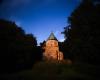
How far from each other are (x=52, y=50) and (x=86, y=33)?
31507mm

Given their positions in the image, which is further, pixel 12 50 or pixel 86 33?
pixel 12 50

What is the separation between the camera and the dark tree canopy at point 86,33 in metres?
32.0

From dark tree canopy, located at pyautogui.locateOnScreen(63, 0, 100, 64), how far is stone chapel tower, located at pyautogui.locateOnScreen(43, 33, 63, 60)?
83.5ft

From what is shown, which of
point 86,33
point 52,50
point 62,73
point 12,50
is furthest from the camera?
point 52,50

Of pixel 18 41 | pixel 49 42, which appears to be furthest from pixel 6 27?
pixel 49 42

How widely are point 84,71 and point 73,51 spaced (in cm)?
695

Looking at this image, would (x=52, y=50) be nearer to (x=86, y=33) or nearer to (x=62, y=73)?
(x=86, y=33)

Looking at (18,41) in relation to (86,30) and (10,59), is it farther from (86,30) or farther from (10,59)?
(86,30)

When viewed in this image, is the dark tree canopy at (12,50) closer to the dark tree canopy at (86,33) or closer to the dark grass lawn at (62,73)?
the dark grass lawn at (62,73)

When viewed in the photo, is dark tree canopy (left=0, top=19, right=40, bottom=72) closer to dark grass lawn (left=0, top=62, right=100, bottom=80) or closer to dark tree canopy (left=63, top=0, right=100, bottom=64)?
dark grass lawn (left=0, top=62, right=100, bottom=80)

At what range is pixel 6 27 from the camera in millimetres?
39000

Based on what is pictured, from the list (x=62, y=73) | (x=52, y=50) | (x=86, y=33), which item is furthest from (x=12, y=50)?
(x=52, y=50)

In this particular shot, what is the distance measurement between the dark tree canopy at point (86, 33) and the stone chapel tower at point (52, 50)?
25.5 metres

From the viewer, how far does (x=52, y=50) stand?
6384cm
